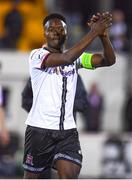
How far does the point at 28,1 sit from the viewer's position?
20641 millimetres

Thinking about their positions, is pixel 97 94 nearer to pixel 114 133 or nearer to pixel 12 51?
pixel 114 133

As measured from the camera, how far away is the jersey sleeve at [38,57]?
28.6 feet

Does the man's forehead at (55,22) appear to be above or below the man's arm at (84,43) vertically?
above

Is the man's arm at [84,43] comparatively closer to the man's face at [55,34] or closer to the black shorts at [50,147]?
the man's face at [55,34]

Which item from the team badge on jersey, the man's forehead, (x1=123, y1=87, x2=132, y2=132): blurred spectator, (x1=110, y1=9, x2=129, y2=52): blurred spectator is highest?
the man's forehead

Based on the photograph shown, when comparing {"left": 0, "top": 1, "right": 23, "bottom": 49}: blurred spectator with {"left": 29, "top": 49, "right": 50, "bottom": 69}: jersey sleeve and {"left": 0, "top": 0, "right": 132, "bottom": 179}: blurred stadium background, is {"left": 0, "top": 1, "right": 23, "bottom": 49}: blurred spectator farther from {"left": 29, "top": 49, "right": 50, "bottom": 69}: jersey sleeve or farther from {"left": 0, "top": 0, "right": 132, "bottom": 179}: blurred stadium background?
{"left": 29, "top": 49, "right": 50, "bottom": 69}: jersey sleeve

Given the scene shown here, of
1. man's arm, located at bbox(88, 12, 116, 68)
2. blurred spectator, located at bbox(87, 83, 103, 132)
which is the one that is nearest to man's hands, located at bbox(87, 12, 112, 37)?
man's arm, located at bbox(88, 12, 116, 68)

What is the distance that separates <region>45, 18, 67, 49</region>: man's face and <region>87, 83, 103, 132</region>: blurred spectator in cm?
918

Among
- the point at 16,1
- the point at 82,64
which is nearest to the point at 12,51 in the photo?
the point at 16,1

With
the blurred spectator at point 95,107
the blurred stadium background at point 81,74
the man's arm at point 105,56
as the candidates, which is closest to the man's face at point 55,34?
the man's arm at point 105,56

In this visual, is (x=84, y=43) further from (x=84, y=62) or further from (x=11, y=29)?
(x=11, y=29)

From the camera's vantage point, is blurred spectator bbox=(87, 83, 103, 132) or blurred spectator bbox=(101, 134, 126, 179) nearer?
blurred spectator bbox=(101, 134, 126, 179)

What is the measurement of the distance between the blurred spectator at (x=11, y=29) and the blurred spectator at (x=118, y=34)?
1.97m

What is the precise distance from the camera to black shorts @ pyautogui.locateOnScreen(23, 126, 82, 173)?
8852mm
